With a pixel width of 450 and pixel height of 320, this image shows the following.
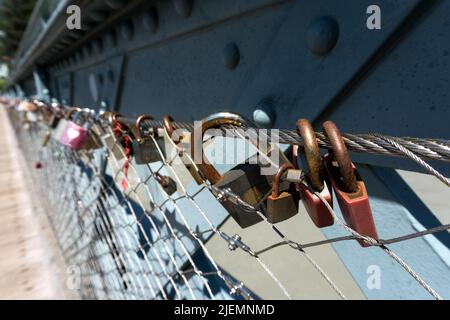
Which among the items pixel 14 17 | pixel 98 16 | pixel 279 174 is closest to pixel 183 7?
pixel 98 16

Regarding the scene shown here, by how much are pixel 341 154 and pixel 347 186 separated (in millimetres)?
60

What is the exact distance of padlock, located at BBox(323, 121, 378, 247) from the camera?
0.39 m

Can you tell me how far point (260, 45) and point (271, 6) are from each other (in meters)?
0.12

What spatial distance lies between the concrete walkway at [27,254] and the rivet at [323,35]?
7.64 ft

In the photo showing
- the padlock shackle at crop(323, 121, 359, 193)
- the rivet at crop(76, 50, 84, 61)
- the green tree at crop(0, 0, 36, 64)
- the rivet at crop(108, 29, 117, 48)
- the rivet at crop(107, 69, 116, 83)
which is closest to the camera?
the padlock shackle at crop(323, 121, 359, 193)

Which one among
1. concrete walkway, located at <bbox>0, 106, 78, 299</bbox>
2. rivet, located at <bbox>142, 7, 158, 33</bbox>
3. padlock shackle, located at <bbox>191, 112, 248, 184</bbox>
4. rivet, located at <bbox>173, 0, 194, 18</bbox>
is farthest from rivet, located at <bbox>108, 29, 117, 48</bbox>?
concrete walkway, located at <bbox>0, 106, 78, 299</bbox>

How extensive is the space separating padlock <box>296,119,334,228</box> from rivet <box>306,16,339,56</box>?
1.35 ft

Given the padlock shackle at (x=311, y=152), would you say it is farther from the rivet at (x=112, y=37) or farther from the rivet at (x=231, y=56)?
the rivet at (x=112, y=37)

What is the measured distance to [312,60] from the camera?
80 centimetres

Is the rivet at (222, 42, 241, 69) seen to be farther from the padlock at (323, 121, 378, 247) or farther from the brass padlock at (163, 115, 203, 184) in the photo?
the padlock at (323, 121, 378, 247)

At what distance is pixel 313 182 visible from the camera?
0.44m

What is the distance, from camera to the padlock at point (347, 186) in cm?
39

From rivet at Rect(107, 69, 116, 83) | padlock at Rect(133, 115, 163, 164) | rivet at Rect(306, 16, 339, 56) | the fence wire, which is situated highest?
rivet at Rect(107, 69, 116, 83)

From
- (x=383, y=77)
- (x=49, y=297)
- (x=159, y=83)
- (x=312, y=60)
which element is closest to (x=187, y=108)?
(x=159, y=83)
